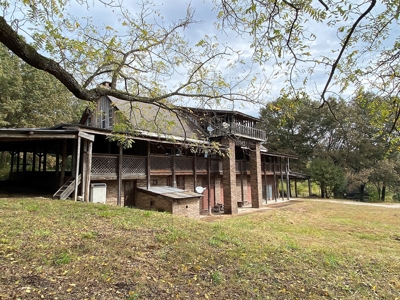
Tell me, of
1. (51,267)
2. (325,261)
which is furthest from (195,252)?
(325,261)

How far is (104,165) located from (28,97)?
728 inches

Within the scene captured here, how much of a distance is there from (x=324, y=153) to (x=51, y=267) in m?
38.6

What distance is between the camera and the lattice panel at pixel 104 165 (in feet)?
39.6

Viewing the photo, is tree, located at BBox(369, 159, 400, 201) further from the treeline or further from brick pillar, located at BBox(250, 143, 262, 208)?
brick pillar, located at BBox(250, 143, 262, 208)

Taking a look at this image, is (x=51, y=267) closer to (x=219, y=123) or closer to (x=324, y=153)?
(x=219, y=123)

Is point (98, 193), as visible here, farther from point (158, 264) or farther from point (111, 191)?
point (158, 264)

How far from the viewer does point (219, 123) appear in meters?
6.86

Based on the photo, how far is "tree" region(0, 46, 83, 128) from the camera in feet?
75.4

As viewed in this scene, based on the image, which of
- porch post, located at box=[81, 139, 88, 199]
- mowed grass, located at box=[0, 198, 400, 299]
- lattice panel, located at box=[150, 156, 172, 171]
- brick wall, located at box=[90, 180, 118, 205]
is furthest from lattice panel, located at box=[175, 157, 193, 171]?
mowed grass, located at box=[0, 198, 400, 299]

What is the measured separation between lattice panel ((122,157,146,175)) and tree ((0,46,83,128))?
1619 centimetres

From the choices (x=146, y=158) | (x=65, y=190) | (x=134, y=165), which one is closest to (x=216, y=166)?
(x=146, y=158)

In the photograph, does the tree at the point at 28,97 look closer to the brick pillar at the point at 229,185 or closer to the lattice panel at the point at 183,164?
the lattice panel at the point at 183,164

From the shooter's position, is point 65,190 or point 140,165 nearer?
point 65,190

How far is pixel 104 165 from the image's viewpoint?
40.7ft
